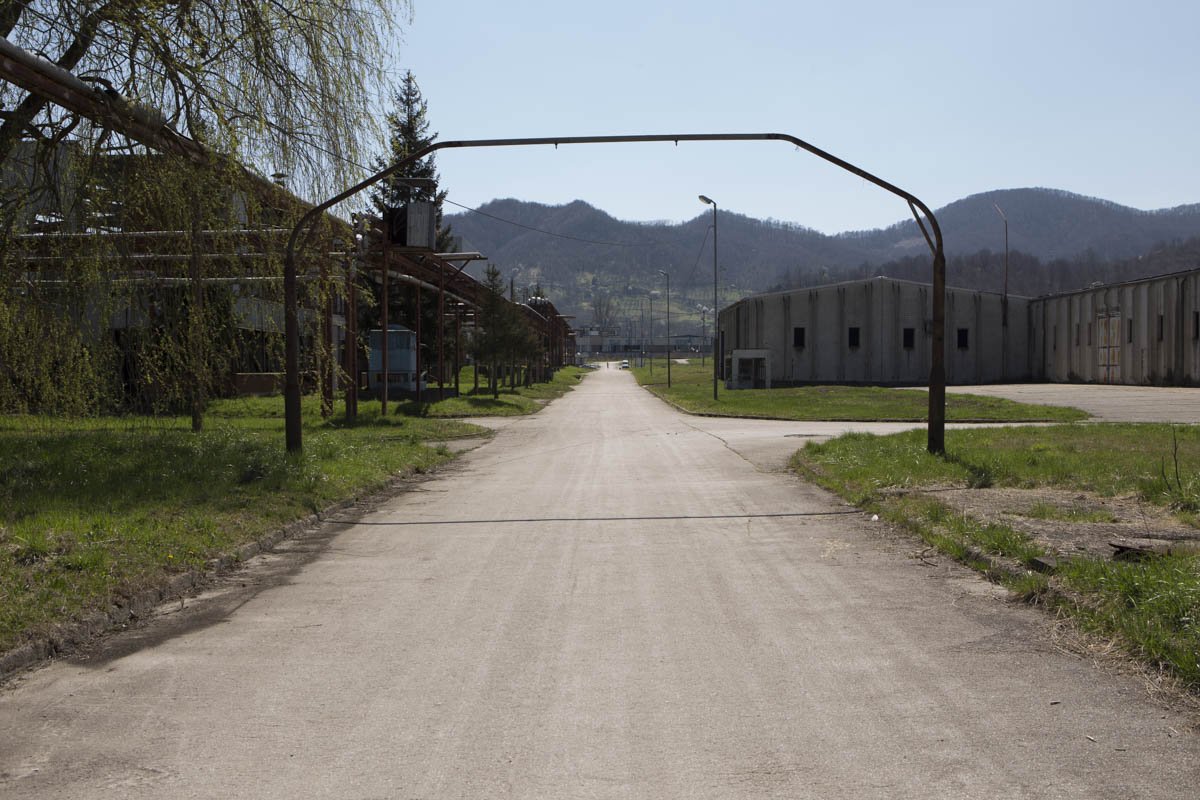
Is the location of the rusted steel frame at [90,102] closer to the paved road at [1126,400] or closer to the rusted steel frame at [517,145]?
the rusted steel frame at [517,145]

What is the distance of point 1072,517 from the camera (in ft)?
34.5

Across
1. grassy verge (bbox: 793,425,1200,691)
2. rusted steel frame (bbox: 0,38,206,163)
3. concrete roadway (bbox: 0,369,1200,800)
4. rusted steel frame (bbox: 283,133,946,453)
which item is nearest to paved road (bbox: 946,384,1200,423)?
grassy verge (bbox: 793,425,1200,691)

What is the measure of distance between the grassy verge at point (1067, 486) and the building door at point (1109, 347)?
3477 cm

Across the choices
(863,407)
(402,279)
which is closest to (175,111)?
(402,279)

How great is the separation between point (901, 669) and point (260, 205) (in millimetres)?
→ 11991

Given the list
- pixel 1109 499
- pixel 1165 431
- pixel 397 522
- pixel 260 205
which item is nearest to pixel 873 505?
pixel 1109 499

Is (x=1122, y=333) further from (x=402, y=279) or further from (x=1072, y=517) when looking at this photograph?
(x=1072, y=517)

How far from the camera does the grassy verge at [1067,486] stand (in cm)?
630

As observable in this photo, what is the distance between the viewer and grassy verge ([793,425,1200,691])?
6.30 meters

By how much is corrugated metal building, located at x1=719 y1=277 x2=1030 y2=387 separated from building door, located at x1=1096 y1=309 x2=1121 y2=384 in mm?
7431

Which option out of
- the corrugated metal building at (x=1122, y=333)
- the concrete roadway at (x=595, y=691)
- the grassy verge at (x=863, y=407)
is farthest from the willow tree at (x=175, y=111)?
the corrugated metal building at (x=1122, y=333)

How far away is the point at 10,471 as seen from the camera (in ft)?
40.8

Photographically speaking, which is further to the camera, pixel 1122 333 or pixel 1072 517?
pixel 1122 333

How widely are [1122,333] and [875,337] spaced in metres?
13.3
